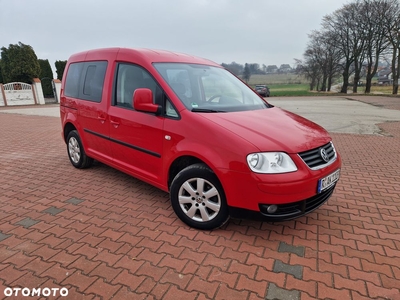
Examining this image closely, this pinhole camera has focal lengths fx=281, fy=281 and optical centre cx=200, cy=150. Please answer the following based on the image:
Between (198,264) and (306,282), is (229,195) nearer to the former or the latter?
(198,264)

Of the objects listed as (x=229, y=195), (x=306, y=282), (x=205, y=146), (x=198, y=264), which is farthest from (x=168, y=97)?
(x=306, y=282)

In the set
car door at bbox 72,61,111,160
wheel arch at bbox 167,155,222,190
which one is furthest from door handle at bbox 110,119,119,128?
wheel arch at bbox 167,155,222,190

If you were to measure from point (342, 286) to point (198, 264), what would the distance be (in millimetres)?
1152

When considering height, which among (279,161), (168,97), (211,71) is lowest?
(279,161)

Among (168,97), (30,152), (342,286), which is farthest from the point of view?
(30,152)

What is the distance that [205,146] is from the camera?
2709 millimetres

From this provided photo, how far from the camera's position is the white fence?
820 inches

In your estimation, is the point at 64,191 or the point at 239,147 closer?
the point at 239,147

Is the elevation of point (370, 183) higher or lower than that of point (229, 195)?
lower

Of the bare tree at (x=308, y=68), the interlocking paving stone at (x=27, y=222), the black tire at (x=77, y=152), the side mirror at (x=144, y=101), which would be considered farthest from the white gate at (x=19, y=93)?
the bare tree at (x=308, y=68)

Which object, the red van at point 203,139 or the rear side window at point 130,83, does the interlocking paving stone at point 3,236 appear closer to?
the red van at point 203,139

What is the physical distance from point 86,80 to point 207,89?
2051mm

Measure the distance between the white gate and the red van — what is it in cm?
2117

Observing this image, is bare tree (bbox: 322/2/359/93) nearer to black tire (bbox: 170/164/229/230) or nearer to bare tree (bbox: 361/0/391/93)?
bare tree (bbox: 361/0/391/93)
